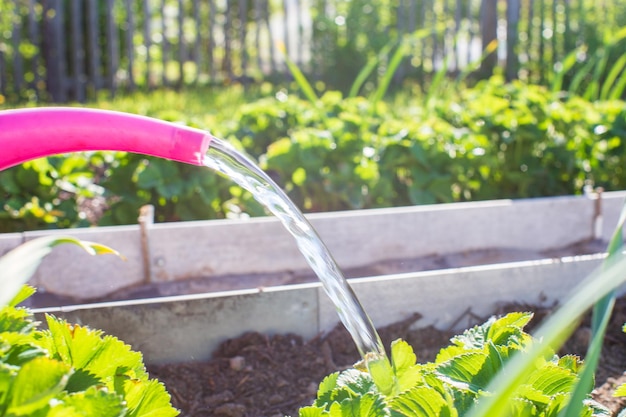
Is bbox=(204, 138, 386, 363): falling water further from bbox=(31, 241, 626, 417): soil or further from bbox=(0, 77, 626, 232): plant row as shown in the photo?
bbox=(0, 77, 626, 232): plant row

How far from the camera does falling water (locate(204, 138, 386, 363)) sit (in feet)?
4.24

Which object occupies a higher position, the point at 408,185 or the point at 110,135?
the point at 110,135

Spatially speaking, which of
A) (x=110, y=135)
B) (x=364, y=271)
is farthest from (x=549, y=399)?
(x=364, y=271)

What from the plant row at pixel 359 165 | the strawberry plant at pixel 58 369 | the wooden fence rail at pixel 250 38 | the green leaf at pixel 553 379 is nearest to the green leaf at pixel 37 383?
the strawberry plant at pixel 58 369

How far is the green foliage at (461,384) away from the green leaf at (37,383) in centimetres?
37

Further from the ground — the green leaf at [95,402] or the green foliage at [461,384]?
the green leaf at [95,402]

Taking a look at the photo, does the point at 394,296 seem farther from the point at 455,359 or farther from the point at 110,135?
the point at 110,135

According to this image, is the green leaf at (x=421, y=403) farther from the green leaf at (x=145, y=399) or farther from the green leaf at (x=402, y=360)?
the green leaf at (x=145, y=399)

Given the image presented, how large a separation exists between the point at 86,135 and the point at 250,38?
6913mm

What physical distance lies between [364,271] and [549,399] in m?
1.42

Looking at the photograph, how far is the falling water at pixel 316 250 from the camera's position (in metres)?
1.29

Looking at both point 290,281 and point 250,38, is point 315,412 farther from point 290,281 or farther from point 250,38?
point 250,38

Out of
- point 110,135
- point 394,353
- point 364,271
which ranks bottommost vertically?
point 364,271

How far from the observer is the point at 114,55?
6328mm
